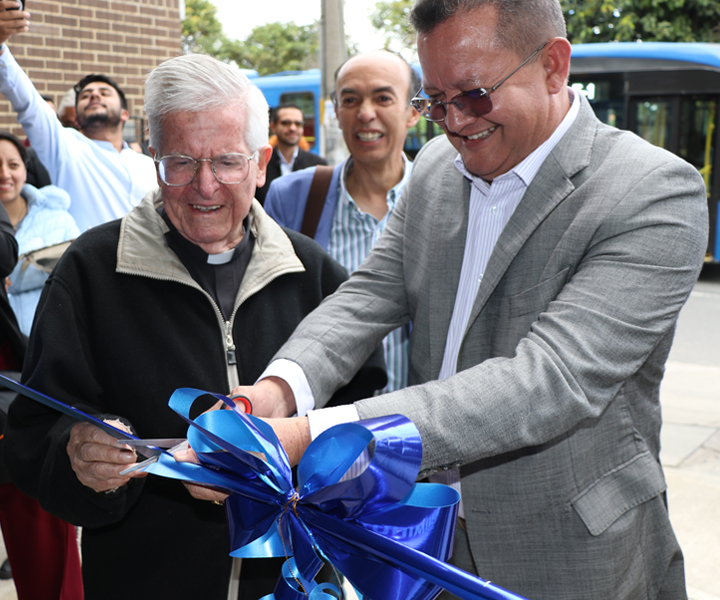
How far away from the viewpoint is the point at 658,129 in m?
10.5

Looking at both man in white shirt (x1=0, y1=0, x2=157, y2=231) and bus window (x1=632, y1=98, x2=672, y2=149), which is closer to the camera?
man in white shirt (x1=0, y1=0, x2=157, y2=231)

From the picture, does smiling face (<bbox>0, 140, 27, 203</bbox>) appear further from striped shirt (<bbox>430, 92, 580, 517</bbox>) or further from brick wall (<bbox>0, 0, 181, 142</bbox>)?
striped shirt (<bbox>430, 92, 580, 517</bbox>)

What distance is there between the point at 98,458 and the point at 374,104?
2.26m

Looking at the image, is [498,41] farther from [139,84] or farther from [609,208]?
[139,84]

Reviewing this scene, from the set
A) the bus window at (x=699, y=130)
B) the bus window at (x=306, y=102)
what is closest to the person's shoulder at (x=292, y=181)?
the bus window at (x=699, y=130)

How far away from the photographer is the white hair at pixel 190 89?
5.56 feet

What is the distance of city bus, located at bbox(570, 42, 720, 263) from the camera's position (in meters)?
10.2

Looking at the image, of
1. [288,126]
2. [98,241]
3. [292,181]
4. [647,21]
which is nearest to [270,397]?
[98,241]

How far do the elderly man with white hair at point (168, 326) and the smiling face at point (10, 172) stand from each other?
2.54 meters

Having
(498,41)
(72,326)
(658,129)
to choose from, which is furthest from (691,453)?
(658,129)

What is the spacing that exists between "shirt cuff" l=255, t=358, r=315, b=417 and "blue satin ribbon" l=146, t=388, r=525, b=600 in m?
0.46

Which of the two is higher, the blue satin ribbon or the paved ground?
the blue satin ribbon

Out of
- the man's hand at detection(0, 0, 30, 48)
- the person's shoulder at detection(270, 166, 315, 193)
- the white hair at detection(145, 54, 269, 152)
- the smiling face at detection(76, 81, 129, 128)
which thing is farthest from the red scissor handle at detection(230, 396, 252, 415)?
the smiling face at detection(76, 81, 129, 128)

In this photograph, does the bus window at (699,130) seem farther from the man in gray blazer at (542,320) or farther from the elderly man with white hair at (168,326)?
the elderly man with white hair at (168,326)
